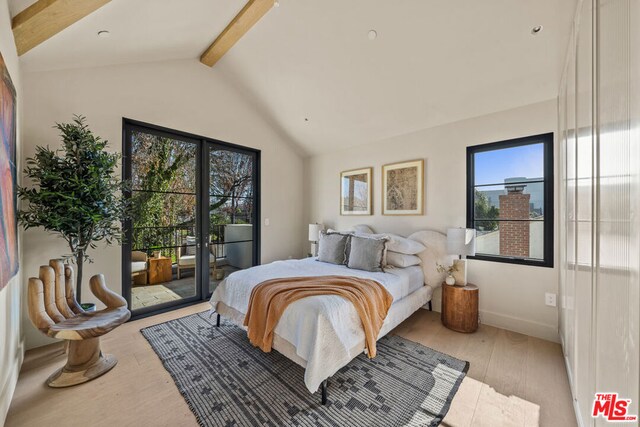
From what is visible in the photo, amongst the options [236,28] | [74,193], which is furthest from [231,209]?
[236,28]

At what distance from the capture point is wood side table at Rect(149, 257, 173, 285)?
10.8ft

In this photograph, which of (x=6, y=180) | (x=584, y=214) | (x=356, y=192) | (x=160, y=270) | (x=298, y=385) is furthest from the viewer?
(x=356, y=192)

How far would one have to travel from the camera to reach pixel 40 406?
170 centimetres

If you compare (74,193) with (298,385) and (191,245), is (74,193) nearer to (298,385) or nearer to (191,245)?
(191,245)

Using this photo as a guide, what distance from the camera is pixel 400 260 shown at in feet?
9.93

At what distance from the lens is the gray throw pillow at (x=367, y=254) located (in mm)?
2912

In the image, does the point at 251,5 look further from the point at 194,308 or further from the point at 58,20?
the point at 194,308

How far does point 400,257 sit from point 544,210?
1583mm

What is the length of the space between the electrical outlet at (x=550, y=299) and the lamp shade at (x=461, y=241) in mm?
787

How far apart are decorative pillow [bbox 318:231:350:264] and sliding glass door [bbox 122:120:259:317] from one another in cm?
155

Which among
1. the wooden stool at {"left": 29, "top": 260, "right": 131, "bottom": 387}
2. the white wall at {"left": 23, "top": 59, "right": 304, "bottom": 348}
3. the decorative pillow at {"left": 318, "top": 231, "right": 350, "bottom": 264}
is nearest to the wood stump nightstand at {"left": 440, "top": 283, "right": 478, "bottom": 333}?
the decorative pillow at {"left": 318, "top": 231, "right": 350, "bottom": 264}

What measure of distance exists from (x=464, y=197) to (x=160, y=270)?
13.5ft

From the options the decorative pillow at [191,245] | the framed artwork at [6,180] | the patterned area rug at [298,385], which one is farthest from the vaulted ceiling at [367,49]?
the patterned area rug at [298,385]

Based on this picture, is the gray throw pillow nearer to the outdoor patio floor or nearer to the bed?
the bed
